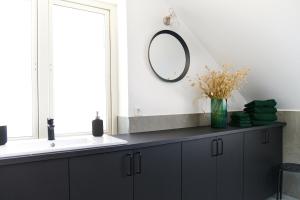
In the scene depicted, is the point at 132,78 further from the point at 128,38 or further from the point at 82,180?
the point at 82,180

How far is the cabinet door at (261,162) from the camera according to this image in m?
2.56

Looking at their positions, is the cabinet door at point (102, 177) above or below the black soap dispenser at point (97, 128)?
below

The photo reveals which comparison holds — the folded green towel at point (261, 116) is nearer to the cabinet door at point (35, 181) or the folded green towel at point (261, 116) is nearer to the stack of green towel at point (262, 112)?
the stack of green towel at point (262, 112)

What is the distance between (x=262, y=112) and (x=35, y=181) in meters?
2.45

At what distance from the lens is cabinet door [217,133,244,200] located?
229 cm

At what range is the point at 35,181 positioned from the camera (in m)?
1.38

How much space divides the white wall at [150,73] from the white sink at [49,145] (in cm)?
51

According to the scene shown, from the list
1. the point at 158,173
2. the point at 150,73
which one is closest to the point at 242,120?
the point at 150,73

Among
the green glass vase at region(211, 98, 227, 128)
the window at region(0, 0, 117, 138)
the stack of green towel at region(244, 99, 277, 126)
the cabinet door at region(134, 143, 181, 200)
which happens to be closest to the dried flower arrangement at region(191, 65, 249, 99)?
the green glass vase at region(211, 98, 227, 128)

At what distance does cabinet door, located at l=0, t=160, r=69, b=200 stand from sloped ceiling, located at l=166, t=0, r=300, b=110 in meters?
1.93

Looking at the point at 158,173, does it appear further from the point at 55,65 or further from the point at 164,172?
the point at 55,65

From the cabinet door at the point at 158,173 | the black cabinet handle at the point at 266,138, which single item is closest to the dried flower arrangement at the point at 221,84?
the black cabinet handle at the point at 266,138

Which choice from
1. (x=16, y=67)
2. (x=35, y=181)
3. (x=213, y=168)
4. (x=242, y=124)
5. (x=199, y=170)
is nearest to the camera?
(x=35, y=181)

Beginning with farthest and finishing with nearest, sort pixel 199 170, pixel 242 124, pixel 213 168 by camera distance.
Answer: pixel 242 124 < pixel 213 168 < pixel 199 170
